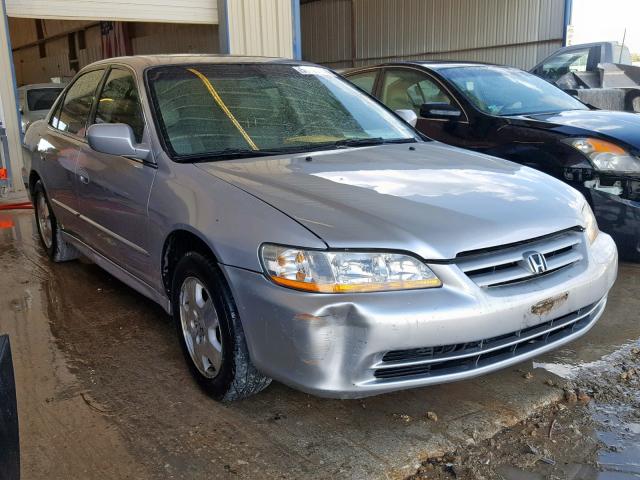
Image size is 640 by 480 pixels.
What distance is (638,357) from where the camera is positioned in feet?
10.8

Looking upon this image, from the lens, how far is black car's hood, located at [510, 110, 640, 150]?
451 centimetres

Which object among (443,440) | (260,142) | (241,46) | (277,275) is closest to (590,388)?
(443,440)

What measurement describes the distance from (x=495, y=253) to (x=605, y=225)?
2339mm

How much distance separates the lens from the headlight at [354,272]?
2277 mm

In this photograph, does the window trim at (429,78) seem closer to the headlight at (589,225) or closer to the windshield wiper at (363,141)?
the windshield wiper at (363,141)

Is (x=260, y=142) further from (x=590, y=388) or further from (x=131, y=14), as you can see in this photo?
(x=131, y=14)

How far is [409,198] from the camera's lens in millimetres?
2605

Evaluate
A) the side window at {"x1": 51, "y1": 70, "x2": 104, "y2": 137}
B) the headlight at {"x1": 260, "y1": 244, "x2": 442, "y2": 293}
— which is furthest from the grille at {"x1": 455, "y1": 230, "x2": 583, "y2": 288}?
the side window at {"x1": 51, "y1": 70, "x2": 104, "y2": 137}

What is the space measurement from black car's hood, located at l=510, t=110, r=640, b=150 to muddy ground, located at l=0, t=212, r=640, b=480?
1508 millimetres

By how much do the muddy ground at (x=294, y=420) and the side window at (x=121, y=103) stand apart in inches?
48.5

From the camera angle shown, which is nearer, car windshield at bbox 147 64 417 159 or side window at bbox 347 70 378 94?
car windshield at bbox 147 64 417 159

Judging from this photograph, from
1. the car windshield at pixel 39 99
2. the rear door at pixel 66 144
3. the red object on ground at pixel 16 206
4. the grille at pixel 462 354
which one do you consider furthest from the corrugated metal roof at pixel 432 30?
the grille at pixel 462 354

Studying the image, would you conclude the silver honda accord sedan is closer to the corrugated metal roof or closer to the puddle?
the puddle

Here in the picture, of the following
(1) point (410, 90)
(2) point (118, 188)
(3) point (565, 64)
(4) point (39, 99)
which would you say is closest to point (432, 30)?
(3) point (565, 64)
